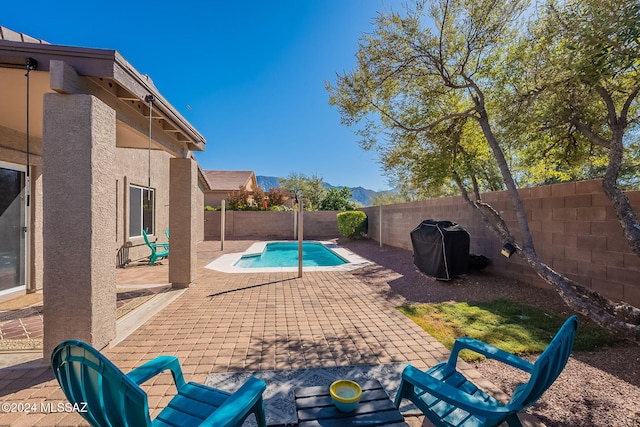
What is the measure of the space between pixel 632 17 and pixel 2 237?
9746 mm

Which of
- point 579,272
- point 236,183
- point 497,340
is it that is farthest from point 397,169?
point 236,183

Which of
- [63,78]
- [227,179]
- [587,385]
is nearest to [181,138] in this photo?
[63,78]

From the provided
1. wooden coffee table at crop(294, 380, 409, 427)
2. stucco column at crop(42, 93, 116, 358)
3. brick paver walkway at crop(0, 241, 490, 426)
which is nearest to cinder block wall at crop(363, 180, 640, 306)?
brick paver walkway at crop(0, 241, 490, 426)

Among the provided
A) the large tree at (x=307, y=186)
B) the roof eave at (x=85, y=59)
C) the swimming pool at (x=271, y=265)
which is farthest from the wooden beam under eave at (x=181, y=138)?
the large tree at (x=307, y=186)

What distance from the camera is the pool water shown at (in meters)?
11.0

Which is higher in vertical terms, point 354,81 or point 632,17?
point 354,81

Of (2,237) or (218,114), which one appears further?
(218,114)

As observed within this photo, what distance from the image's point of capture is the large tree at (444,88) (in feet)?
16.0

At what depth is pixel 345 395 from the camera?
1.82m

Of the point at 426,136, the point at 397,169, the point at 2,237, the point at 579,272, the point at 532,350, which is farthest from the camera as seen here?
the point at 397,169

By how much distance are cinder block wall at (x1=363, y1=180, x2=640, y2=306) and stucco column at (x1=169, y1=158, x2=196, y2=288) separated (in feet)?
23.3

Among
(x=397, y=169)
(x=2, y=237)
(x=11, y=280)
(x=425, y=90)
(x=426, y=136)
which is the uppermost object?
(x=425, y=90)

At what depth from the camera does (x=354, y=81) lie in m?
6.23

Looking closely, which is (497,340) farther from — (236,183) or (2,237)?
(236,183)
